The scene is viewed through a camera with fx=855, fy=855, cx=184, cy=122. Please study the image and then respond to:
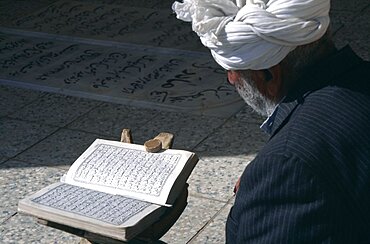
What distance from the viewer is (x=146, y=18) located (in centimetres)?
770

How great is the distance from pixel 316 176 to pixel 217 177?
260 cm

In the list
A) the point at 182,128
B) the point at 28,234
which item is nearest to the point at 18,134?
the point at 182,128

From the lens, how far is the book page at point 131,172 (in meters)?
2.79

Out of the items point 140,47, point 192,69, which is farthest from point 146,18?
point 192,69

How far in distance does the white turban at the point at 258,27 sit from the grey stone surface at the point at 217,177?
2.18 metres

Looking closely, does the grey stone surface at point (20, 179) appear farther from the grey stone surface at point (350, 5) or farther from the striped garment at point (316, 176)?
the grey stone surface at point (350, 5)

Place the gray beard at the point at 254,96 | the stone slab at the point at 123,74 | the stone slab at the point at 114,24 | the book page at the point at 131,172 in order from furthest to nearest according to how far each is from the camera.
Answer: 1. the stone slab at the point at 114,24
2. the stone slab at the point at 123,74
3. the book page at the point at 131,172
4. the gray beard at the point at 254,96

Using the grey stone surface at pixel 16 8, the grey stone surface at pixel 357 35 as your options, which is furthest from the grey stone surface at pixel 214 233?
the grey stone surface at pixel 16 8

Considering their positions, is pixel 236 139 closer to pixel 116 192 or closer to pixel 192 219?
pixel 192 219

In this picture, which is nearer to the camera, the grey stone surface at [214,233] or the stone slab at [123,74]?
the grey stone surface at [214,233]

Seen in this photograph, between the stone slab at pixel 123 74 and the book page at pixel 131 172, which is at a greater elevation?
the book page at pixel 131 172

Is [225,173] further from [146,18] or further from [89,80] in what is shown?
[146,18]

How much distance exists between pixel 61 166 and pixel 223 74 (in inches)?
66.1

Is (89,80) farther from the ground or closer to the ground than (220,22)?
closer to the ground
